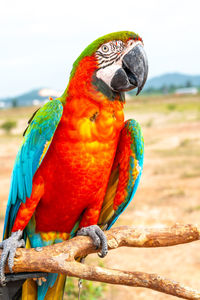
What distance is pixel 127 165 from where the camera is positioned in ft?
10.3

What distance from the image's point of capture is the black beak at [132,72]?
270cm

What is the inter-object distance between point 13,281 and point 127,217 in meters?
7.15

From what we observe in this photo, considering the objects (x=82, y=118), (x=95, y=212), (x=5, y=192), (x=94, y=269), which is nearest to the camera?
(x=94, y=269)

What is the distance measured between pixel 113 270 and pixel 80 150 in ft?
2.76

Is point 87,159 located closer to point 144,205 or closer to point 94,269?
point 94,269

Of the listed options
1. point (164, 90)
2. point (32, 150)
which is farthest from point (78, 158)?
point (164, 90)

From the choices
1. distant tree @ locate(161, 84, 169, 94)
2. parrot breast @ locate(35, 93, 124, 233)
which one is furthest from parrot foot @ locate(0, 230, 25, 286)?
distant tree @ locate(161, 84, 169, 94)

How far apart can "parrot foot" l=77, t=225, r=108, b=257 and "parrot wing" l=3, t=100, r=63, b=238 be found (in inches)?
21.7

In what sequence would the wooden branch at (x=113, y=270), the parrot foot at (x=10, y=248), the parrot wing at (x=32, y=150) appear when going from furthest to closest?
the parrot wing at (x=32, y=150) < the parrot foot at (x=10, y=248) < the wooden branch at (x=113, y=270)

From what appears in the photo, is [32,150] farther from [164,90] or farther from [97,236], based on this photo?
[164,90]

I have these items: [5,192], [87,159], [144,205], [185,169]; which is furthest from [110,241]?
[185,169]

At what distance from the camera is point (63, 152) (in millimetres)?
2820

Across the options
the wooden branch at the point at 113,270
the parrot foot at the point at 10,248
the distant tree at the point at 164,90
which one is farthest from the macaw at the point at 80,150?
the distant tree at the point at 164,90

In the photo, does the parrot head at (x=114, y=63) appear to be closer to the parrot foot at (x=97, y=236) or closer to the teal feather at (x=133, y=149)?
the teal feather at (x=133, y=149)
